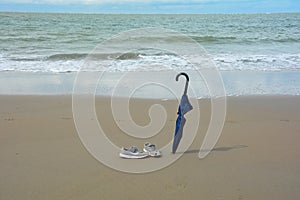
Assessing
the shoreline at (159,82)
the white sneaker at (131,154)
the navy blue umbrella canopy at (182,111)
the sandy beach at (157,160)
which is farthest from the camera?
the shoreline at (159,82)

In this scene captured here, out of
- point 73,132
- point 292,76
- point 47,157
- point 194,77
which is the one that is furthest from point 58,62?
point 47,157

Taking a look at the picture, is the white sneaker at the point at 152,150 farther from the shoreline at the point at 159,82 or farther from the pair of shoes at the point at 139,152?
the shoreline at the point at 159,82

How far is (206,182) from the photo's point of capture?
A: 368 cm

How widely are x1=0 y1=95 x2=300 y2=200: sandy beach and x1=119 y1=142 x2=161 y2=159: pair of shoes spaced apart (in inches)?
10.6

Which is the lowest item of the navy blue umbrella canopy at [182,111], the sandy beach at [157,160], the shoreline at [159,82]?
the sandy beach at [157,160]

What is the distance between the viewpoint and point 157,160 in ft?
13.5

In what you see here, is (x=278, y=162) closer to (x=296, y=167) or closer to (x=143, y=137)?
(x=296, y=167)

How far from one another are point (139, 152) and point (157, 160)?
231mm

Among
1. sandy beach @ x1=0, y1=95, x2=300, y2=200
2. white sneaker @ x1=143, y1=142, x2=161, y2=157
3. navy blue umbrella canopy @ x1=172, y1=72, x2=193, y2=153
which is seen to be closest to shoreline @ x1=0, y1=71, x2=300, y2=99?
sandy beach @ x1=0, y1=95, x2=300, y2=200

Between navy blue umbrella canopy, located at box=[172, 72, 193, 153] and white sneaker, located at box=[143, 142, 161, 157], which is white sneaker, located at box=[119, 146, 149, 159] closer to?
white sneaker, located at box=[143, 142, 161, 157]

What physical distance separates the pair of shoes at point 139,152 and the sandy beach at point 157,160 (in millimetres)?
269

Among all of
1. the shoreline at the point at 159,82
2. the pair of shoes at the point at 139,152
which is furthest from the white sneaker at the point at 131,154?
the shoreline at the point at 159,82

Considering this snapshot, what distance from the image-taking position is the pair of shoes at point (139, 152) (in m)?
4.13

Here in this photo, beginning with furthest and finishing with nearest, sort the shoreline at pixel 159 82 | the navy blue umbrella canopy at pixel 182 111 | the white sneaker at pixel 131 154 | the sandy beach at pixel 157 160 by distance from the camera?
the shoreline at pixel 159 82, the white sneaker at pixel 131 154, the navy blue umbrella canopy at pixel 182 111, the sandy beach at pixel 157 160
